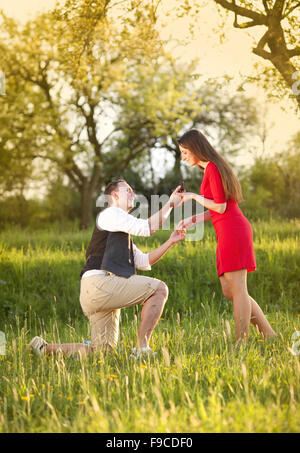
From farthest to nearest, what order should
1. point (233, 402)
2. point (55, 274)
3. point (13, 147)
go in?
1. point (13, 147)
2. point (55, 274)
3. point (233, 402)

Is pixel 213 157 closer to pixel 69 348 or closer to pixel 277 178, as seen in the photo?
pixel 69 348

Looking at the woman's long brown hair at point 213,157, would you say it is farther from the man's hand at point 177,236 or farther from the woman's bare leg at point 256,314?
the woman's bare leg at point 256,314

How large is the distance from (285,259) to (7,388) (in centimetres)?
632

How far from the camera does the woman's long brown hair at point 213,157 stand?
16.2ft

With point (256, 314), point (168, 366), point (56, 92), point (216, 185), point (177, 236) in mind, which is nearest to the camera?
point (168, 366)

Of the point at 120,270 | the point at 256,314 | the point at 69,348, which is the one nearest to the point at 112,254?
the point at 120,270

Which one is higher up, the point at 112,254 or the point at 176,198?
the point at 176,198

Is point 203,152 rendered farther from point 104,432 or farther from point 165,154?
point 165,154

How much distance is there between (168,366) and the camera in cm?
398

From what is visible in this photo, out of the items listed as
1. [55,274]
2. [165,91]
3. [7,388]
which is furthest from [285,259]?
[165,91]

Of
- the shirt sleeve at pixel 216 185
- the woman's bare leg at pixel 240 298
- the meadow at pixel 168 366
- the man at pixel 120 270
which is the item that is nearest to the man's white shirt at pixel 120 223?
the man at pixel 120 270

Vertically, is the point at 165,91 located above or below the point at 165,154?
above

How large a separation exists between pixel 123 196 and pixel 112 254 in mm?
539

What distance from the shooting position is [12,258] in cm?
1003
